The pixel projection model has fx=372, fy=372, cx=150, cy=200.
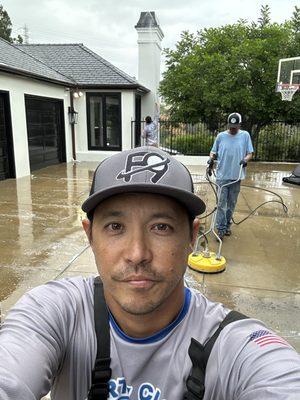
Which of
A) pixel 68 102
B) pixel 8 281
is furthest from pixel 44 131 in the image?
pixel 8 281

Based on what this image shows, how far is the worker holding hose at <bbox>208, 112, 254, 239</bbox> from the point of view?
18.4ft

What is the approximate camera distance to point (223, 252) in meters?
5.36

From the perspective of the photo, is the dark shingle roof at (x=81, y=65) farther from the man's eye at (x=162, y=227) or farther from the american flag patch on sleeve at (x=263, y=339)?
the american flag patch on sleeve at (x=263, y=339)

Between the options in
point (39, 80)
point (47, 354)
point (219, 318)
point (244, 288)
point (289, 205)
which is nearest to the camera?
point (47, 354)

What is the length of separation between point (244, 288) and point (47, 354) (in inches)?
135

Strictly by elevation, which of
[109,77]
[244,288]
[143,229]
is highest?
[109,77]

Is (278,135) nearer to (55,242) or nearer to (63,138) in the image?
(63,138)

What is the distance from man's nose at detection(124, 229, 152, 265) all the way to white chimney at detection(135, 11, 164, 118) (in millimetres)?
16397

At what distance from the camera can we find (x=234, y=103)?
1470 centimetres

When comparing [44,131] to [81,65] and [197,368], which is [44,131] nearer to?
[81,65]

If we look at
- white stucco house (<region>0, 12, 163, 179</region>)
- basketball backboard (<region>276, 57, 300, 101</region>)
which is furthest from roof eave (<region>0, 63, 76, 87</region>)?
basketball backboard (<region>276, 57, 300, 101</region>)

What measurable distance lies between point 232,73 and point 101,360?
14585 mm

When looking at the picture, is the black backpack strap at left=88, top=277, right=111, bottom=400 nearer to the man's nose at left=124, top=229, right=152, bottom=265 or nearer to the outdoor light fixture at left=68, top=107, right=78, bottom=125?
the man's nose at left=124, top=229, right=152, bottom=265

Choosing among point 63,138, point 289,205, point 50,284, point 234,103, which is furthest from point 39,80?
point 50,284
